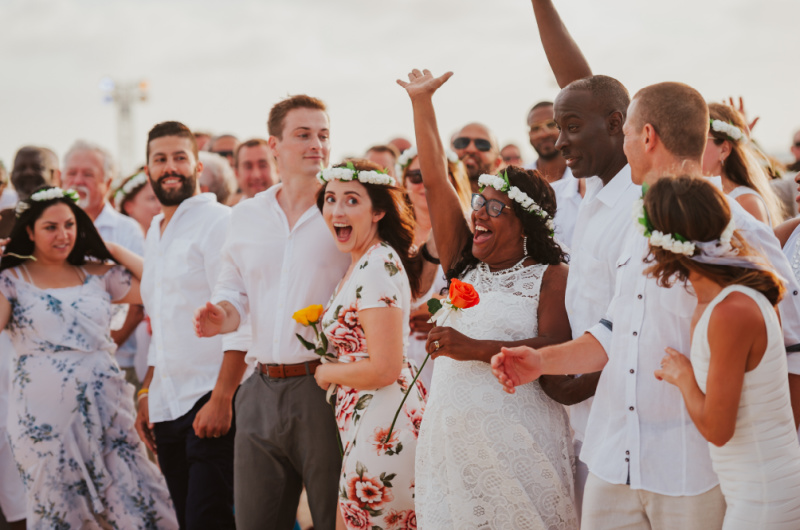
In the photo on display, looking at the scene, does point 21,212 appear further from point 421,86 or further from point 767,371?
point 767,371

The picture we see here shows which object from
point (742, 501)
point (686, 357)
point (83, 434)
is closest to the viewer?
point (742, 501)

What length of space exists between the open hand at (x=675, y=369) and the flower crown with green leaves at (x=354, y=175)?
75.0 inches

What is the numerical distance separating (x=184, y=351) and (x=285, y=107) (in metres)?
1.58

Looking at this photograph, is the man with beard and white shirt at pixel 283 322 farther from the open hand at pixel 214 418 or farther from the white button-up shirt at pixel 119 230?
the white button-up shirt at pixel 119 230

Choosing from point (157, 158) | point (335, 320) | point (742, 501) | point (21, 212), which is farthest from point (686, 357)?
point (21, 212)

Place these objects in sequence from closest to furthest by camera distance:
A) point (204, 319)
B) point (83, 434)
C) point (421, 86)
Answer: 1. point (421, 86)
2. point (204, 319)
3. point (83, 434)

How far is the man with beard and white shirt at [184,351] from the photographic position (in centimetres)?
471

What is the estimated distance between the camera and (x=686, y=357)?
8.70 ft

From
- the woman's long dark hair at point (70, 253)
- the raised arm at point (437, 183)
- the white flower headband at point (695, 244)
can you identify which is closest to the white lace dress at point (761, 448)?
the white flower headband at point (695, 244)

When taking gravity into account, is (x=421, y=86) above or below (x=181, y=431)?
above

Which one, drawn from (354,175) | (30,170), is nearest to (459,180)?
(354,175)

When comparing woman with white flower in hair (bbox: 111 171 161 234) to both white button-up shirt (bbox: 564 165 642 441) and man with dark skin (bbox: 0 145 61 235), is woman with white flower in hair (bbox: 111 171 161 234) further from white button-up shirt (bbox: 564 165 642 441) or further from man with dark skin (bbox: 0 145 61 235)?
white button-up shirt (bbox: 564 165 642 441)

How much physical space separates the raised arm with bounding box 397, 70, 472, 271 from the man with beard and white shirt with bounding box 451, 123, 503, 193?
2731 millimetres

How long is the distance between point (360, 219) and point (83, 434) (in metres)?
2.56
